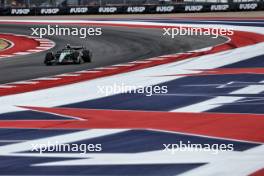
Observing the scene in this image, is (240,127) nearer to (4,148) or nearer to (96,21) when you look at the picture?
(4,148)

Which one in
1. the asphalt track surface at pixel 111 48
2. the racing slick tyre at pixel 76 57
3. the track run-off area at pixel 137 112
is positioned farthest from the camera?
the racing slick tyre at pixel 76 57

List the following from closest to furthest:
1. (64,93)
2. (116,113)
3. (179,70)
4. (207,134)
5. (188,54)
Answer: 1. (207,134)
2. (116,113)
3. (64,93)
4. (179,70)
5. (188,54)

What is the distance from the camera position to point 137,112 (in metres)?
10.2

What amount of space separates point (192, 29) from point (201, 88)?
56.3 feet

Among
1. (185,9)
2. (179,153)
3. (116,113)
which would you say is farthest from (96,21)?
(179,153)

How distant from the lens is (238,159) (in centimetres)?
722

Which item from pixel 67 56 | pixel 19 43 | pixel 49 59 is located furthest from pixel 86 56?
pixel 19 43

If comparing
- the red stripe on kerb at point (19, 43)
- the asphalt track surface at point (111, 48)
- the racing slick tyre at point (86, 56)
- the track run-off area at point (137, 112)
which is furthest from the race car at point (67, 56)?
the red stripe on kerb at point (19, 43)

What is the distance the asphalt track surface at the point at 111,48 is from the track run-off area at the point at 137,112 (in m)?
0.06

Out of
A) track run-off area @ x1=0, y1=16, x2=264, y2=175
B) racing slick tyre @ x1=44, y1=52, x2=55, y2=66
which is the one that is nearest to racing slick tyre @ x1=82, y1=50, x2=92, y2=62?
track run-off area @ x1=0, y1=16, x2=264, y2=175

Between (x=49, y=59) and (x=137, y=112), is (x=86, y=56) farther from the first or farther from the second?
(x=137, y=112)

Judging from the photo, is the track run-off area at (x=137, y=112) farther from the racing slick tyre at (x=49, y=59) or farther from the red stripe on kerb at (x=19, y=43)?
the red stripe on kerb at (x=19, y=43)

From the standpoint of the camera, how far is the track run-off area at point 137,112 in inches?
281

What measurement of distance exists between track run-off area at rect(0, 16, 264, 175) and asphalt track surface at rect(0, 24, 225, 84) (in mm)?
60
